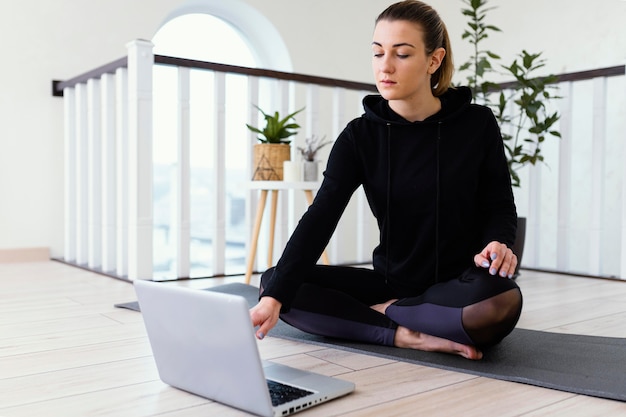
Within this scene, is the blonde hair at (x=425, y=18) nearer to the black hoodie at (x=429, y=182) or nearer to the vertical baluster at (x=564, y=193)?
the black hoodie at (x=429, y=182)

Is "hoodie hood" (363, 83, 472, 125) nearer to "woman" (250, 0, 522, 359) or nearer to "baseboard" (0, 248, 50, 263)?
"woman" (250, 0, 522, 359)

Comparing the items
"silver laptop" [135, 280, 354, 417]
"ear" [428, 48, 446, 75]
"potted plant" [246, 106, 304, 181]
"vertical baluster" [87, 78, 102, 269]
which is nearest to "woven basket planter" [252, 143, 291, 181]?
"potted plant" [246, 106, 304, 181]

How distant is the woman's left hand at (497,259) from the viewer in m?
1.32

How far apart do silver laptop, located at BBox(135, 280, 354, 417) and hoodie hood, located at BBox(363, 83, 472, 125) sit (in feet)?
2.11

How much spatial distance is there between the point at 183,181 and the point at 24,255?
1169 millimetres

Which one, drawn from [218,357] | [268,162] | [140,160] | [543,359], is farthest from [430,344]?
[140,160]

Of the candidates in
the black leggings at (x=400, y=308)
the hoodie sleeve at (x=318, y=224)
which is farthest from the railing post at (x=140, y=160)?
the hoodie sleeve at (x=318, y=224)

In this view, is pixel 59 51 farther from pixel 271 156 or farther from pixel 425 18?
pixel 425 18

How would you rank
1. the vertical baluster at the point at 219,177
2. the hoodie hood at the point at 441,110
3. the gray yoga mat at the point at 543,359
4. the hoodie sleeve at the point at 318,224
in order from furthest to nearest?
the vertical baluster at the point at 219,177 < the hoodie hood at the point at 441,110 < the hoodie sleeve at the point at 318,224 < the gray yoga mat at the point at 543,359

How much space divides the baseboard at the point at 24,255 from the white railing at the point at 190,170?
5.9 inches

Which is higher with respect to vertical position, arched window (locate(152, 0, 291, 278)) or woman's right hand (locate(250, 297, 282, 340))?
arched window (locate(152, 0, 291, 278))

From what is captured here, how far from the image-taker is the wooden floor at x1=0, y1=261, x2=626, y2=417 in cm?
109

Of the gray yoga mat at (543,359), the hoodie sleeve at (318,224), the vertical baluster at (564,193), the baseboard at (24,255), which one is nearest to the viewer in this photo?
the gray yoga mat at (543,359)

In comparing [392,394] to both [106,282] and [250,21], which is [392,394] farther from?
[250,21]
